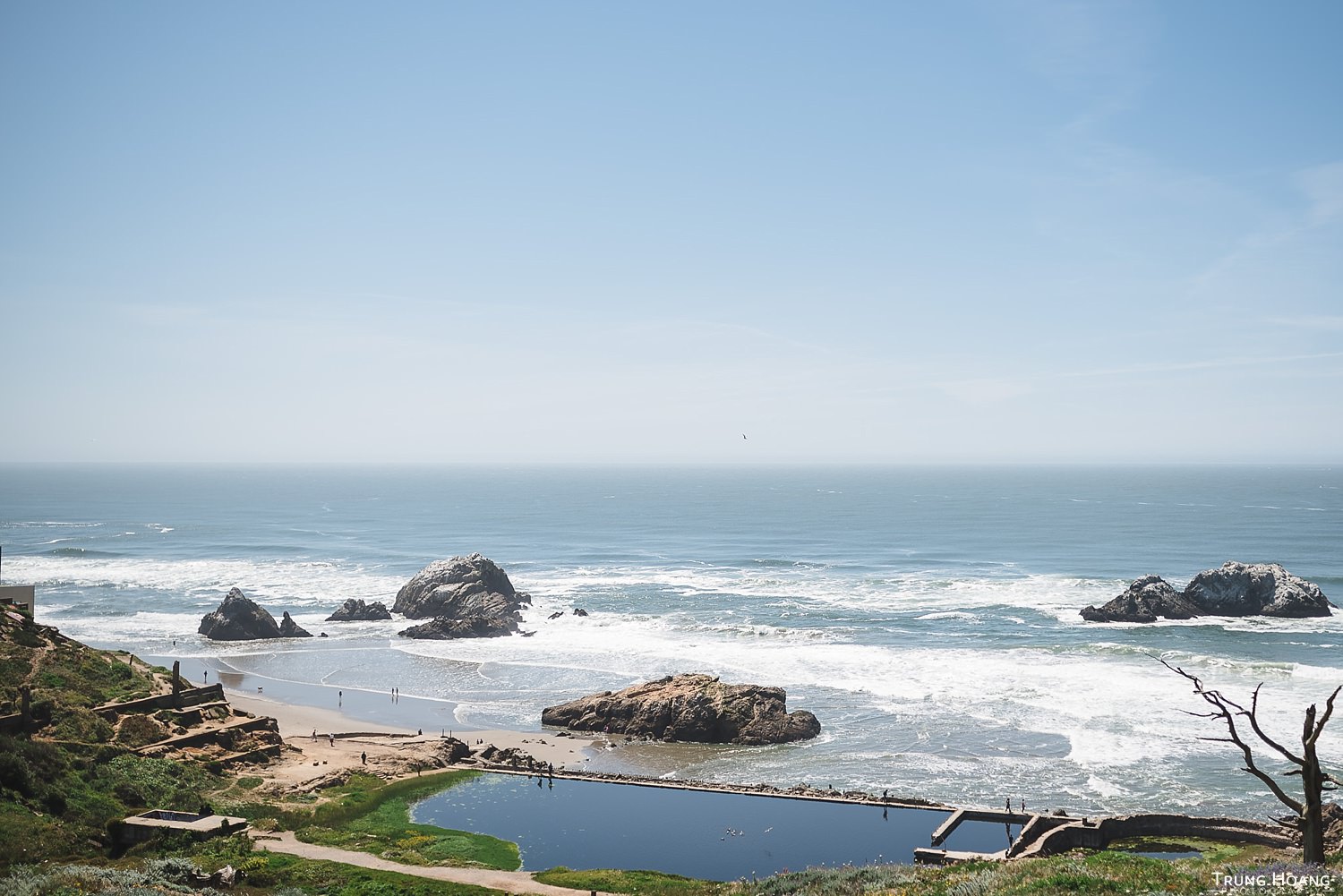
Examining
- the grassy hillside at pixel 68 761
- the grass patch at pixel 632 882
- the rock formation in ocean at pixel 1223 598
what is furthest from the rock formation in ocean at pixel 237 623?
the rock formation in ocean at pixel 1223 598

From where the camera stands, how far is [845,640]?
269ft

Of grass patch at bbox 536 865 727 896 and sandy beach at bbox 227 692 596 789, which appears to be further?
sandy beach at bbox 227 692 596 789

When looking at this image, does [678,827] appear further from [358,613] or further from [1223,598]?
[1223,598]

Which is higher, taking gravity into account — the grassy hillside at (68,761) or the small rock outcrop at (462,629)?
the grassy hillside at (68,761)

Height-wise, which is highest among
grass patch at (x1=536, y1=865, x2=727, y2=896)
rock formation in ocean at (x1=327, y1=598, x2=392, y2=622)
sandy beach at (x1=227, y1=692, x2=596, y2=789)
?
rock formation in ocean at (x1=327, y1=598, x2=392, y2=622)

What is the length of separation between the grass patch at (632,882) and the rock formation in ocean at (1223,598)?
2490 inches

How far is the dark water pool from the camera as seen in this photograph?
38.9 m

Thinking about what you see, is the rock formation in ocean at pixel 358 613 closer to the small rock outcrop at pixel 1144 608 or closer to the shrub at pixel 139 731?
the shrub at pixel 139 731

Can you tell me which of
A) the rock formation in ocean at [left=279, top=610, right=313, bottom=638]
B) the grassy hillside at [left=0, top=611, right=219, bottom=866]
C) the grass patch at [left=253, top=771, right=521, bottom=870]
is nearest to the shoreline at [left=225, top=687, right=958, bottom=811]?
the grass patch at [left=253, top=771, right=521, bottom=870]

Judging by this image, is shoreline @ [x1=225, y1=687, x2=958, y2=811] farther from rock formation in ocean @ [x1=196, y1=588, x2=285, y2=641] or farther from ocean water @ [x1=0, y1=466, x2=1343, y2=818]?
rock formation in ocean @ [x1=196, y1=588, x2=285, y2=641]

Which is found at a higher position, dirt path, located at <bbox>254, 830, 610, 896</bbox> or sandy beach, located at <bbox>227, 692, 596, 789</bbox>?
dirt path, located at <bbox>254, 830, 610, 896</bbox>

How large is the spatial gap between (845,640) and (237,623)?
5344 centimetres

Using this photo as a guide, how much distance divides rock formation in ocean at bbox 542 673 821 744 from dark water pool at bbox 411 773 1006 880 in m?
9.62

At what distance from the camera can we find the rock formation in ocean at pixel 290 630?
290 feet
